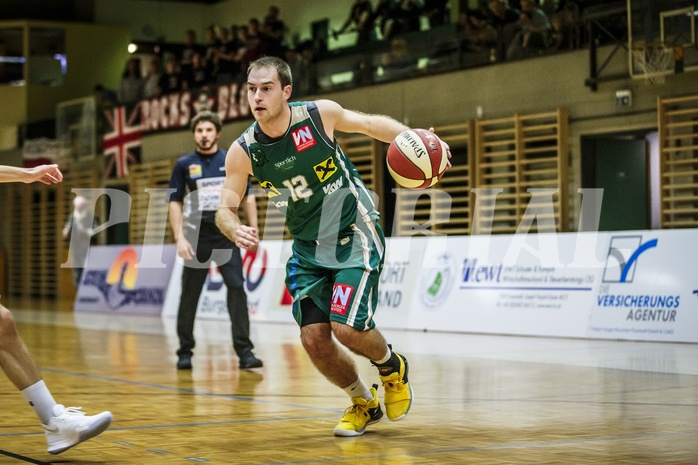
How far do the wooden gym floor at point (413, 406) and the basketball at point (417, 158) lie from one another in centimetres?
134

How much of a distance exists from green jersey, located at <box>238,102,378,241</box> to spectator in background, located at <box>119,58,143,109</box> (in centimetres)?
2011

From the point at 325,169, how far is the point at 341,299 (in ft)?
2.34

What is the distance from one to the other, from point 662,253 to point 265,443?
760 centimetres

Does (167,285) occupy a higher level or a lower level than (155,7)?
lower

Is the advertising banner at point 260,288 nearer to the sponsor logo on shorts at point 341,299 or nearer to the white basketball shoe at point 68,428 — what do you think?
the sponsor logo on shorts at point 341,299

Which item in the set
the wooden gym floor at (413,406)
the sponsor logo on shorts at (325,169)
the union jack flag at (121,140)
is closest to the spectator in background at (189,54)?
the union jack flag at (121,140)

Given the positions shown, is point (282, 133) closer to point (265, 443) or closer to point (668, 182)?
point (265, 443)

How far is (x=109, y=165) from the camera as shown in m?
26.4

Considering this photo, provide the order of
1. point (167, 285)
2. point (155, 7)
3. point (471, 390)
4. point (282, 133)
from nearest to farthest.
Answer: point (282, 133) → point (471, 390) → point (167, 285) → point (155, 7)

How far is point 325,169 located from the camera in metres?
5.48

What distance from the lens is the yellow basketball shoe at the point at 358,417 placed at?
17.6 ft

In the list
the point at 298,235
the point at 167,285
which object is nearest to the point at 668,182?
the point at 167,285

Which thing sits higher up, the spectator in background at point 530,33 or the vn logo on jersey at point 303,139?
the spectator in background at point 530,33

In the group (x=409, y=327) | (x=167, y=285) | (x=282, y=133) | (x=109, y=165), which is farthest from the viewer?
(x=109, y=165)
